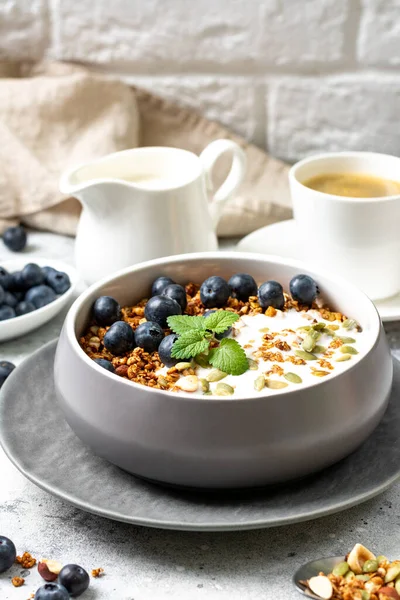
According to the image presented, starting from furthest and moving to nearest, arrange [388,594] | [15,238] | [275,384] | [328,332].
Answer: [15,238], [328,332], [275,384], [388,594]

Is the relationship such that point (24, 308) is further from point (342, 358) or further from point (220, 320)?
point (342, 358)

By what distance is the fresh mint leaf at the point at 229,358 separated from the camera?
0.80m

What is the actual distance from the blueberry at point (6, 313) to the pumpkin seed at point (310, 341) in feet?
1.41

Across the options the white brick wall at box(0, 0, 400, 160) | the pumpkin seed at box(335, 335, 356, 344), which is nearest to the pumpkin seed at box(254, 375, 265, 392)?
the pumpkin seed at box(335, 335, 356, 344)

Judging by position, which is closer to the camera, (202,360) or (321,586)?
(321,586)

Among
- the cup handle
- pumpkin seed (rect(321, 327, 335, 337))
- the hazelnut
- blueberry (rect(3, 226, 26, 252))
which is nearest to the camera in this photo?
the hazelnut

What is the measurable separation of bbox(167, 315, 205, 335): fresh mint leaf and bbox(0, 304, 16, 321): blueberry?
32cm

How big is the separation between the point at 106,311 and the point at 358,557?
353 mm

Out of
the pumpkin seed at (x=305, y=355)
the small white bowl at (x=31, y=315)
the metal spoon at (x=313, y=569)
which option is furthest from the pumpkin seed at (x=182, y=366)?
the small white bowl at (x=31, y=315)

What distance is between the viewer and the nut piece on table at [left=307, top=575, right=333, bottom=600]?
0.68 m

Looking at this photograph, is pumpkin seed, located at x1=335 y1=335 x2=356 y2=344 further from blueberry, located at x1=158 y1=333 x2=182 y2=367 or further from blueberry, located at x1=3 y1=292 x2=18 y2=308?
blueberry, located at x1=3 y1=292 x2=18 y2=308

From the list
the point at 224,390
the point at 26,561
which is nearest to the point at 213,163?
the point at 224,390

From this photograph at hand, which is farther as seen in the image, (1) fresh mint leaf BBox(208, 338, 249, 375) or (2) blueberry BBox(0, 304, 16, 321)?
(2) blueberry BBox(0, 304, 16, 321)

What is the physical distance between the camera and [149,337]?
0.87 metres
